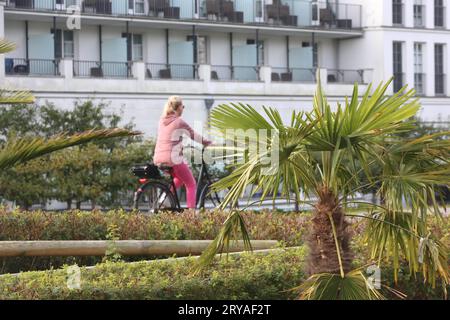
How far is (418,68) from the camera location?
197 ft

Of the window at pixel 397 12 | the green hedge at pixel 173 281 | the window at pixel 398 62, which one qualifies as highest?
the window at pixel 397 12

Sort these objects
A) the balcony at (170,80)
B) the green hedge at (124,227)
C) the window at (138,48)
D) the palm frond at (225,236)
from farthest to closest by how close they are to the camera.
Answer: the window at (138,48), the balcony at (170,80), the green hedge at (124,227), the palm frond at (225,236)

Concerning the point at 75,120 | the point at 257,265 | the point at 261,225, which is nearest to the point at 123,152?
the point at 75,120

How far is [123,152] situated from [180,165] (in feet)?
42.5

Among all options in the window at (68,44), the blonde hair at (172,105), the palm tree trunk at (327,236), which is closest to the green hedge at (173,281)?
the palm tree trunk at (327,236)

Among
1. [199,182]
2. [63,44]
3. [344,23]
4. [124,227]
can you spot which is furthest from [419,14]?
[124,227]

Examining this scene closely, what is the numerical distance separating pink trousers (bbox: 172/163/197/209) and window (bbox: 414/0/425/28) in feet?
150

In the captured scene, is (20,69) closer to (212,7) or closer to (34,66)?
(34,66)

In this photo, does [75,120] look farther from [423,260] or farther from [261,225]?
[423,260]

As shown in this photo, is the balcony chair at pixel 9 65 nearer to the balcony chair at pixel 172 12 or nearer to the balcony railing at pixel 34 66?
the balcony railing at pixel 34 66

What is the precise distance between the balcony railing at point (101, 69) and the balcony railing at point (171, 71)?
101 centimetres

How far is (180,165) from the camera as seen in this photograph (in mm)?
16078

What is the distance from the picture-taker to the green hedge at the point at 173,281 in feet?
28.3

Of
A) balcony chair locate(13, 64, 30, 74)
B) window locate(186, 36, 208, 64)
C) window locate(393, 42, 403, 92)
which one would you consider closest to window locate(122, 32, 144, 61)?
window locate(186, 36, 208, 64)
